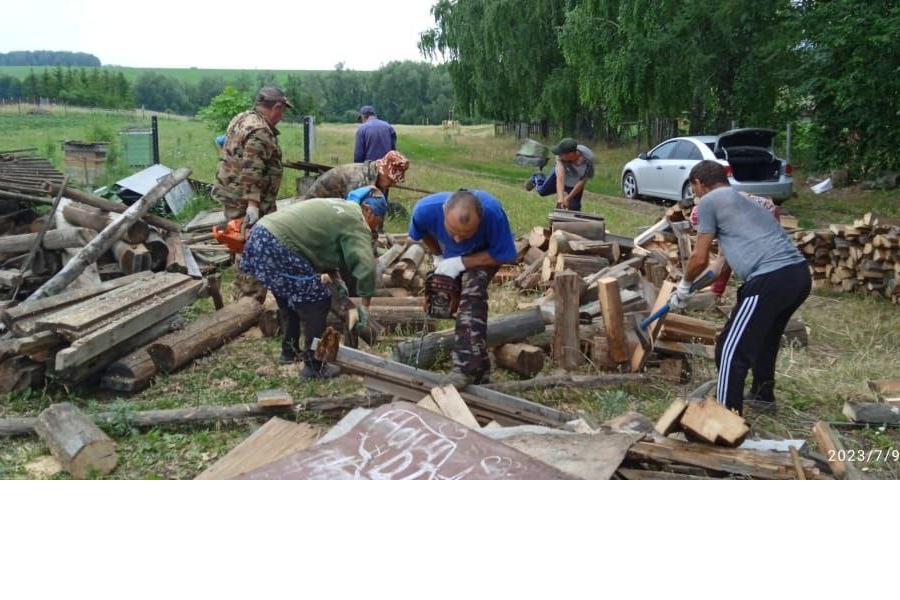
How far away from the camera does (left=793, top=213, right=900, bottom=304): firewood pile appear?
8.40 m

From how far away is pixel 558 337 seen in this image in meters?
5.89

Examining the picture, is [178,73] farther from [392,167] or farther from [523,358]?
[523,358]

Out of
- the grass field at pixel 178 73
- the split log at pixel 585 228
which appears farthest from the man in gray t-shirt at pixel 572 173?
the grass field at pixel 178 73

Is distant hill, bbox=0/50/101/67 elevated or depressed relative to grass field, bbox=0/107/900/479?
elevated

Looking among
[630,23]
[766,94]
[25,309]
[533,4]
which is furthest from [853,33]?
[25,309]

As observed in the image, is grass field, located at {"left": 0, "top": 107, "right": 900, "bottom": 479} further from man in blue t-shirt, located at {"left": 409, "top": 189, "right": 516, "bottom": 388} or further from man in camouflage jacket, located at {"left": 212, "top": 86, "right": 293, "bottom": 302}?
man in camouflage jacket, located at {"left": 212, "top": 86, "right": 293, "bottom": 302}

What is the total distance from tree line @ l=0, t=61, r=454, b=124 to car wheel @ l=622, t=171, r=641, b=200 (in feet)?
29.3

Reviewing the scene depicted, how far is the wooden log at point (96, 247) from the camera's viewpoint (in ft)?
20.9

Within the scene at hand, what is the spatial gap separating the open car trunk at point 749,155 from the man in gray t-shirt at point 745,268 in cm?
949

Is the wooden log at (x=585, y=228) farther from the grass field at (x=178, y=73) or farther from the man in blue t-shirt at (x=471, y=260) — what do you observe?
the grass field at (x=178, y=73)

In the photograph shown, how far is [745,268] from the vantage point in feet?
15.6

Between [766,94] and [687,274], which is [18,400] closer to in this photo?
[687,274]

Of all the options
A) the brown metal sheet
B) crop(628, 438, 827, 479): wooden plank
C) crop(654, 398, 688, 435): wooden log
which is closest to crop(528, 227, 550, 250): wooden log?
crop(654, 398, 688, 435): wooden log
